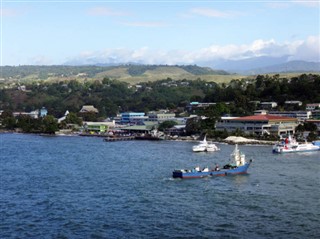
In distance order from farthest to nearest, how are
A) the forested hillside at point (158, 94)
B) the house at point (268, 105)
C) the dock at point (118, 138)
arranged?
1. the forested hillside at point (158, 94)
2. the house at point (268, 105)
3. the dock at point (118, 138)

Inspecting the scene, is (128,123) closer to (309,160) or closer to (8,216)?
(309,160)

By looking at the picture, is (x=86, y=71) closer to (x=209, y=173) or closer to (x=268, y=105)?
(x=268, y=105)

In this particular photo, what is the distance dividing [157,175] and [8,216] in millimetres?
8819

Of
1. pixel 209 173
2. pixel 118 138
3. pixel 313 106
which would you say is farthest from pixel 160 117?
pixel 209 173

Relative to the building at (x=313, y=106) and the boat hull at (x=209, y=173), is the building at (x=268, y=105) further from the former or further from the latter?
the boat hull at (x=209, y=173)

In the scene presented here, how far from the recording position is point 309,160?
98.1 feet

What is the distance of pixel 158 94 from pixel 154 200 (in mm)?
65372

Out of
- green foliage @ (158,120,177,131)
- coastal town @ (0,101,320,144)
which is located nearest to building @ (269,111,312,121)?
coastal town @ (0,101,320,144)

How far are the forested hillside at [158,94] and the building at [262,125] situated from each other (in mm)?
5899

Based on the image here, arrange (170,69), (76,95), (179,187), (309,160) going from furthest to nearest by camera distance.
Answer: (170,69), (76,95), (309,160), (179,187)

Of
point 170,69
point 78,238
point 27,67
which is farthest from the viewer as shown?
point 27,67

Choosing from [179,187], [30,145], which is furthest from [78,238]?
[30,145]

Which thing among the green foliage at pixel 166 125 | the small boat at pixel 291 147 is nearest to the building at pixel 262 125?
the green foliage at pixel 166 125

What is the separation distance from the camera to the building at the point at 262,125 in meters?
45.1
